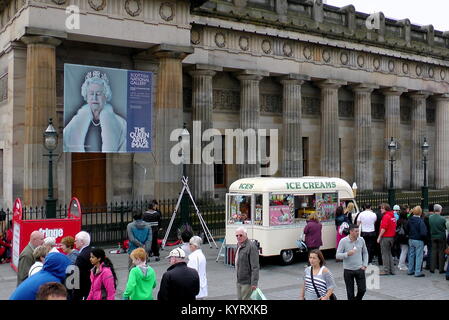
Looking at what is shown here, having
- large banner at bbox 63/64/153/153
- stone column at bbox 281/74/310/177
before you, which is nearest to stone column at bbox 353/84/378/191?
stone column at bbox 281/74/310/177

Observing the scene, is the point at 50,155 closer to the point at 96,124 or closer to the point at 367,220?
the point at 96,124

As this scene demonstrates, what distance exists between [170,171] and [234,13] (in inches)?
324

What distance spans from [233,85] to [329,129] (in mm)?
6120

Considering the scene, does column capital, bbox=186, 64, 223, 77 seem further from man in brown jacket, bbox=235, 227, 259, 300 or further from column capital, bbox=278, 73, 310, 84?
man in brown jacket, bbox=235, 227, 259, 300

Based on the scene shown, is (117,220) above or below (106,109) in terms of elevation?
below

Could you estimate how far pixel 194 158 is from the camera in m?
22.8

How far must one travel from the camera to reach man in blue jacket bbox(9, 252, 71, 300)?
5.11 m

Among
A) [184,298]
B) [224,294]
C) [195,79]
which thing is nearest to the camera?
[184,298]

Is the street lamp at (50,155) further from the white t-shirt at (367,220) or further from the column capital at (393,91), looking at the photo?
the column capital at (393,91)

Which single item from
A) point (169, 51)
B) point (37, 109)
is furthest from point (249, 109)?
point (37, 109)

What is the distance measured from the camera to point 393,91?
2972 centimetres

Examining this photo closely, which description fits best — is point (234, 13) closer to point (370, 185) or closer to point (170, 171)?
point (170, 171)

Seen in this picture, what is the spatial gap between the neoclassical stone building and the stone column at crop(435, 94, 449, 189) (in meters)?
0.07

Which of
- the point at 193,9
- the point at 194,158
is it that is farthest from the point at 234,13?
the point at 194,158
